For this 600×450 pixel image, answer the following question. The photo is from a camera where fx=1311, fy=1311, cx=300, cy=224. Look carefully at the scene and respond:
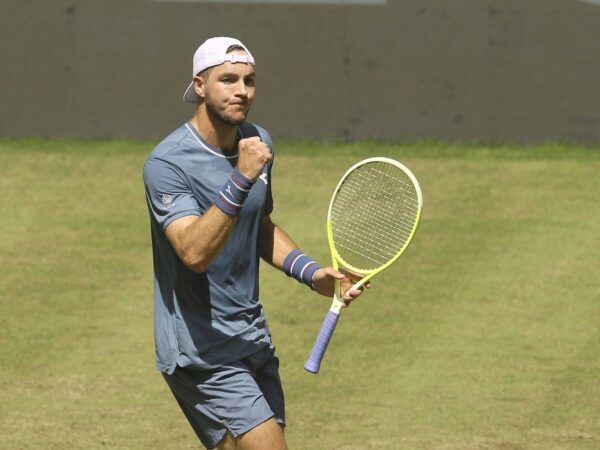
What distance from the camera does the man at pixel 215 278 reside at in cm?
542

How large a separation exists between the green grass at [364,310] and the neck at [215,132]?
271 cm

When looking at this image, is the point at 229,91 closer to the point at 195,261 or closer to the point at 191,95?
the point at 191,95

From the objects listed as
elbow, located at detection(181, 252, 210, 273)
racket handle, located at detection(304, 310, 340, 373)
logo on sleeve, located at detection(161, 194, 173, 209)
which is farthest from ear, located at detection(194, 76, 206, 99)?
racket handle, located at detection(304, 310, 340, 373)

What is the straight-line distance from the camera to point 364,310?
10.1m

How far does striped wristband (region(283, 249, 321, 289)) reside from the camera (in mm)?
5785

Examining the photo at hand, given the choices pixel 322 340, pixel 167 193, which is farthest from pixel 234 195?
pixel 322 340

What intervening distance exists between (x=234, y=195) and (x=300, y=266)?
0.86 meters

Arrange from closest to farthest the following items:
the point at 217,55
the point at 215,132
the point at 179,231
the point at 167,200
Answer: the point at 179,231
the point at 167,200
the point at 217,55
the point at 215,132

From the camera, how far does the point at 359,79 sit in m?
14.0

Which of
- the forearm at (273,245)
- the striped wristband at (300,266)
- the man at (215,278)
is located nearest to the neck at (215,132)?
the man at (215,278)

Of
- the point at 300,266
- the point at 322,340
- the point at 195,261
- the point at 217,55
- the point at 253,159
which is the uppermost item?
the point at 217,55

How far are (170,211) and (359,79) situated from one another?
350 inches

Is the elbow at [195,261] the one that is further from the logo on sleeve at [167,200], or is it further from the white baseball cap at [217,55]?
the white baseball cap at [217,55]

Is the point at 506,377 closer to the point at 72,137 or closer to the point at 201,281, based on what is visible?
the point at 201,281
